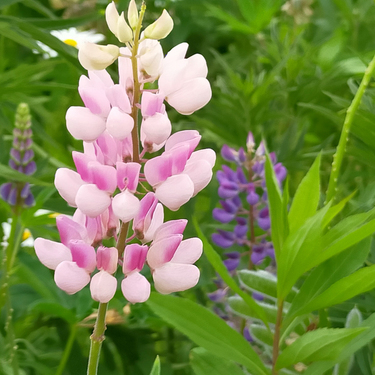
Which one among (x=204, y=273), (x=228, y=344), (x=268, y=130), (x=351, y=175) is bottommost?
(x=228, y=344)

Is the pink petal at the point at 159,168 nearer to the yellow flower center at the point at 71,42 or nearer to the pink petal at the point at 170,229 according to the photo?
the pink petal at the point at 170,229

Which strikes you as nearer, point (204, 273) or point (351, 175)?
point (204, 273)

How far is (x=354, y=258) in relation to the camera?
43 cm

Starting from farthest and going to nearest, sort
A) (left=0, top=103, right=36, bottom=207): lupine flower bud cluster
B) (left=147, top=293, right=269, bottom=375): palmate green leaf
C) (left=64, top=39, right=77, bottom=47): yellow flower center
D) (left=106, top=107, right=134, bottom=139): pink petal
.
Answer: (left=64, top=39, right=77, bottom=47): yellow flower center
(left=0, top=103, right=36, bottom=207): lupine flower bud cluster
(left=147, top=293, right=269, bottom=375): palmate green leaf
(left=106, top=107, right=134, bottom=139): pink petal

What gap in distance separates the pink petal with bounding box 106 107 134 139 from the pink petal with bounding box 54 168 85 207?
0.15 ft

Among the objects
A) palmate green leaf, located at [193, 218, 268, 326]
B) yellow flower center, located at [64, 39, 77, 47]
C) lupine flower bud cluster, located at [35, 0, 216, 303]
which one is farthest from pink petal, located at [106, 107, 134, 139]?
yellow flower center, located at [64, 39, 77, 47]

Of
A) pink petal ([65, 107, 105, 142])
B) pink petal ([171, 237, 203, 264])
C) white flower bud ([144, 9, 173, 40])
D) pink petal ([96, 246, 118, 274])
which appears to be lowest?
pink petal ([96, 246, 118, 274])

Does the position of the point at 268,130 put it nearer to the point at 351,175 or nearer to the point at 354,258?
the point at 351,175

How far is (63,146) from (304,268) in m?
0.72

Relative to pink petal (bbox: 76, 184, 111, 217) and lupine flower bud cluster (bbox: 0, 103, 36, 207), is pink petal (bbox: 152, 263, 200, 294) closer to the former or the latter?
pink petal (bbox: 76, 184, 111, 217)

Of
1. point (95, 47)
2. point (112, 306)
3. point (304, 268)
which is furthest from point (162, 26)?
point (112, 306)

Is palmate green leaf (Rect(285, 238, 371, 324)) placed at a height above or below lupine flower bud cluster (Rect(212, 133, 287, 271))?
below

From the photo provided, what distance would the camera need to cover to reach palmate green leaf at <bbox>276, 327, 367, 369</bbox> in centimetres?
38

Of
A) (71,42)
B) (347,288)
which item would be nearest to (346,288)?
(347,288)
